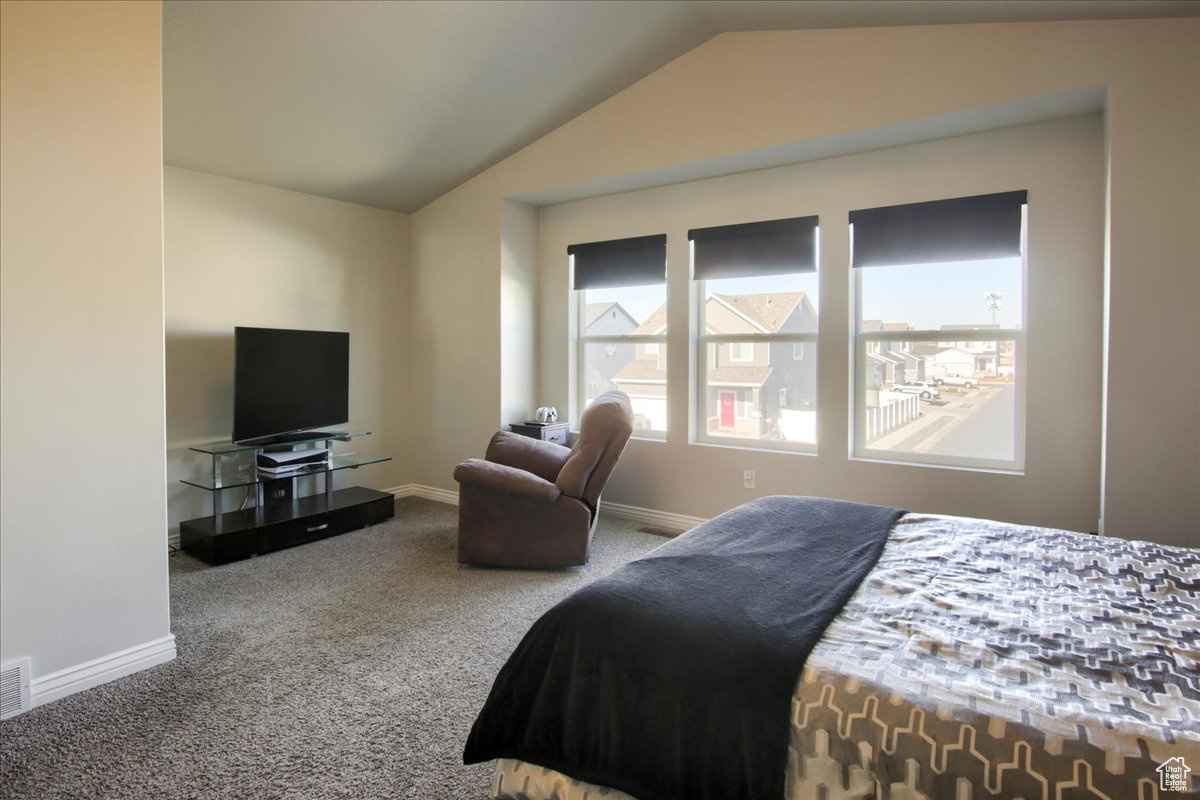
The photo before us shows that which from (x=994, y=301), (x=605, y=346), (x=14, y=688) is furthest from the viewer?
(x=605, y=346)

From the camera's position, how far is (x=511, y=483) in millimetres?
3449

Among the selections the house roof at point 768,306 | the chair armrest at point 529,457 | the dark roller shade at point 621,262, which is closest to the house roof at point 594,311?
the dark roller shade at point 621,262

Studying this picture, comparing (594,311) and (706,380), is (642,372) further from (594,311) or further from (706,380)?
(594,311)

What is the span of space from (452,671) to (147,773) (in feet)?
3.13

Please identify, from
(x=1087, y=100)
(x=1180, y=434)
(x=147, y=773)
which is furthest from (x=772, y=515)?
(x=1087, y=100)

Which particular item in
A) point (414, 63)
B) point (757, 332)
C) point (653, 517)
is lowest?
point (653, 517)

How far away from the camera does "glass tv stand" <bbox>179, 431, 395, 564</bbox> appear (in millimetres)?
3701

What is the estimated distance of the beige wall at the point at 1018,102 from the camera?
8.54ft

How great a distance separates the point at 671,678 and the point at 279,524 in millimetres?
3328

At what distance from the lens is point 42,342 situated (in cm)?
215

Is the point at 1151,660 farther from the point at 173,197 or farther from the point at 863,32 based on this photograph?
the point at 173,197

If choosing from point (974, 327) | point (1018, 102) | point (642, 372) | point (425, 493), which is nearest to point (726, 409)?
point (642, 372)

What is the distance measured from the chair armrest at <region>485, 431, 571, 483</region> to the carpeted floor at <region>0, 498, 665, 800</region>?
68 centimetres

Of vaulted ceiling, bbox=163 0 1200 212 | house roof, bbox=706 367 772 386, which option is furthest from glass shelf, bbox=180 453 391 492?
house roof, bbox=706 367 772 386
